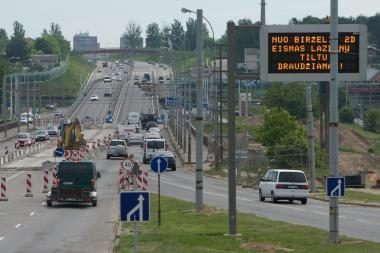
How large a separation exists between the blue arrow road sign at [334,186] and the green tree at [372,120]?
121444 millimetres

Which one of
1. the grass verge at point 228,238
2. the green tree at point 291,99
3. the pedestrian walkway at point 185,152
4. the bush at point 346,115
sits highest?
the green tree at point 291,99

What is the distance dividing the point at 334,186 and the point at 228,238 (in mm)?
4449

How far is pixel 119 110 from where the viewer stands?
182 metres

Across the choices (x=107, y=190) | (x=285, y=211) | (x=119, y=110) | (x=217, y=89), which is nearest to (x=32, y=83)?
(x=119, y=110)

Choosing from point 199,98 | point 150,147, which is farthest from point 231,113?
point 150,147

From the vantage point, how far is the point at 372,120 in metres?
149

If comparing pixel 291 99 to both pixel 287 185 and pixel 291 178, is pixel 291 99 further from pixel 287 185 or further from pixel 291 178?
pixel 291 178

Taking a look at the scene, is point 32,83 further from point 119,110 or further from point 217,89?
point 217,89

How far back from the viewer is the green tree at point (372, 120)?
5792 inches

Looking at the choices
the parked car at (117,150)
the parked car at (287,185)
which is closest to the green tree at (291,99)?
the parked car at (117,150)

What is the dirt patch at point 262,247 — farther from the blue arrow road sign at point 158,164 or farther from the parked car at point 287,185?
the parked car at point 287,185

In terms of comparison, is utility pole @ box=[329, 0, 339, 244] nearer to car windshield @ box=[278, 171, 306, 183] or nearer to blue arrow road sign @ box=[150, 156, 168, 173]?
blue arrow road sign @ box=[150, 156, 168, 173]

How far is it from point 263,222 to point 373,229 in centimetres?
363

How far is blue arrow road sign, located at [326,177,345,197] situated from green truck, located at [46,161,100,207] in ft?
74.3
